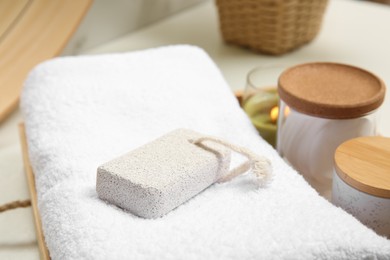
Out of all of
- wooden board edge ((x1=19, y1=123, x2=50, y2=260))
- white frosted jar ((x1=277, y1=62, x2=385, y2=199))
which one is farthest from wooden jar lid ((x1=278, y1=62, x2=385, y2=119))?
wooden board edge ((x1=19, y1=123, x2=50, y2=260))

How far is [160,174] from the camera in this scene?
45 cm

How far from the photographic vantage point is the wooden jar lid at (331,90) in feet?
1.79

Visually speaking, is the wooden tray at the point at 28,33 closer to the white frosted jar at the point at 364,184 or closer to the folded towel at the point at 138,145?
the folded towel at the point at 138,145

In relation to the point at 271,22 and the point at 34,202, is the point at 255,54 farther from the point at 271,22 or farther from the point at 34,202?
the point at 34,202

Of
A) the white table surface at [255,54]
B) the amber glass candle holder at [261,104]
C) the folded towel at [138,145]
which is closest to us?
the folded towel at [138,145]

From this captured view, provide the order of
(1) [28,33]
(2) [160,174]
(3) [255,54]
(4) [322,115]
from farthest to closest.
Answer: (3) [255,54]
(1) [28,33]
(4) [322,115]
(2) [160,174]

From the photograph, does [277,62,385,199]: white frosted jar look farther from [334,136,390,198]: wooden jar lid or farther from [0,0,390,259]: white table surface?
[0,0,390,259]: white table surface

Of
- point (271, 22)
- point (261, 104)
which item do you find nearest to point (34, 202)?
point (261, 104)

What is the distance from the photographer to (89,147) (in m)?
0.53

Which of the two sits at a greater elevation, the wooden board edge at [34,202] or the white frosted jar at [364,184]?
the white frosted jar at [364,184]

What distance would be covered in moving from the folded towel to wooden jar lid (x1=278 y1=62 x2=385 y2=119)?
50 millimetres

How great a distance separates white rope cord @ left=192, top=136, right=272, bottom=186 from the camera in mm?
470

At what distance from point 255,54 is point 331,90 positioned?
38cm

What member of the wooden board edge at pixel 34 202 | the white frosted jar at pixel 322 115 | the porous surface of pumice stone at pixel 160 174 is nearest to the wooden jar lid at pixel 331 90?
the white frosted jar at pixel 322 115
